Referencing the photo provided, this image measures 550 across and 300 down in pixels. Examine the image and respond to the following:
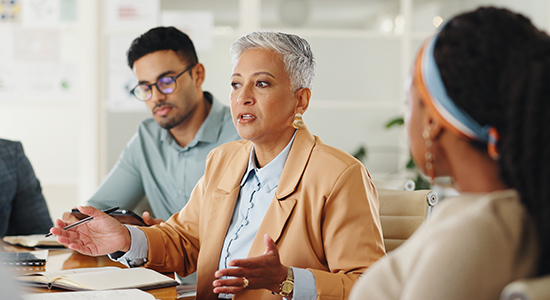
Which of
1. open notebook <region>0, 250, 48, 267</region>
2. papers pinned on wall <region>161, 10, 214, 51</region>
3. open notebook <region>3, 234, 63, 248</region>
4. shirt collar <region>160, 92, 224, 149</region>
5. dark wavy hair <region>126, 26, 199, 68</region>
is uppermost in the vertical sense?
papers pinned on wall <region>161, 10, 214, 51</region>

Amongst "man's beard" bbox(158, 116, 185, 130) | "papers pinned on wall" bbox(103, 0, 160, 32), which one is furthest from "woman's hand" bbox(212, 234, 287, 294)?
"papers pinned on wall" bbox(103, 0, 160, 32)

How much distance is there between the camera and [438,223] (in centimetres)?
65

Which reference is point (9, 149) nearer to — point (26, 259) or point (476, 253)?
point (26, 259)

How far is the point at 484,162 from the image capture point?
2.14ft

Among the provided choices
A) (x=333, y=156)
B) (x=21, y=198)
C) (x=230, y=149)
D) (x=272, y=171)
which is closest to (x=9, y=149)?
(x=21, y=198)

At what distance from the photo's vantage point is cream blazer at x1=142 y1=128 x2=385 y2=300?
126 cm

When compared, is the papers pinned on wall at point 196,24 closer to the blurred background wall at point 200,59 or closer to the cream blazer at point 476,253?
the blurred background wall at point 200,59

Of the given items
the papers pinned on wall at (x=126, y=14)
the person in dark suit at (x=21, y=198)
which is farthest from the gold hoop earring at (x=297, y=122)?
the papers pinned on wall at (x=126, y=14)

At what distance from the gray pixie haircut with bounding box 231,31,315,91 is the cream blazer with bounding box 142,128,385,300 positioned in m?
0.17

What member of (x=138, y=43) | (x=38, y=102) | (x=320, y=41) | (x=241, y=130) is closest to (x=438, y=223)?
(x=241, y=130)

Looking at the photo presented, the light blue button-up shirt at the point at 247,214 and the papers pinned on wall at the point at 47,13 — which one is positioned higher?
the papers pinned on wall at the point at 47,13

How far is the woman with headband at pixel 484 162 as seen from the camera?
1.88 feet

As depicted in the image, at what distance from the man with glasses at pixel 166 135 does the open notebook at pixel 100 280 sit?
101 cm

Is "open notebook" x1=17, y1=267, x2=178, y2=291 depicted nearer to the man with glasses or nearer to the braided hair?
the braided hair
